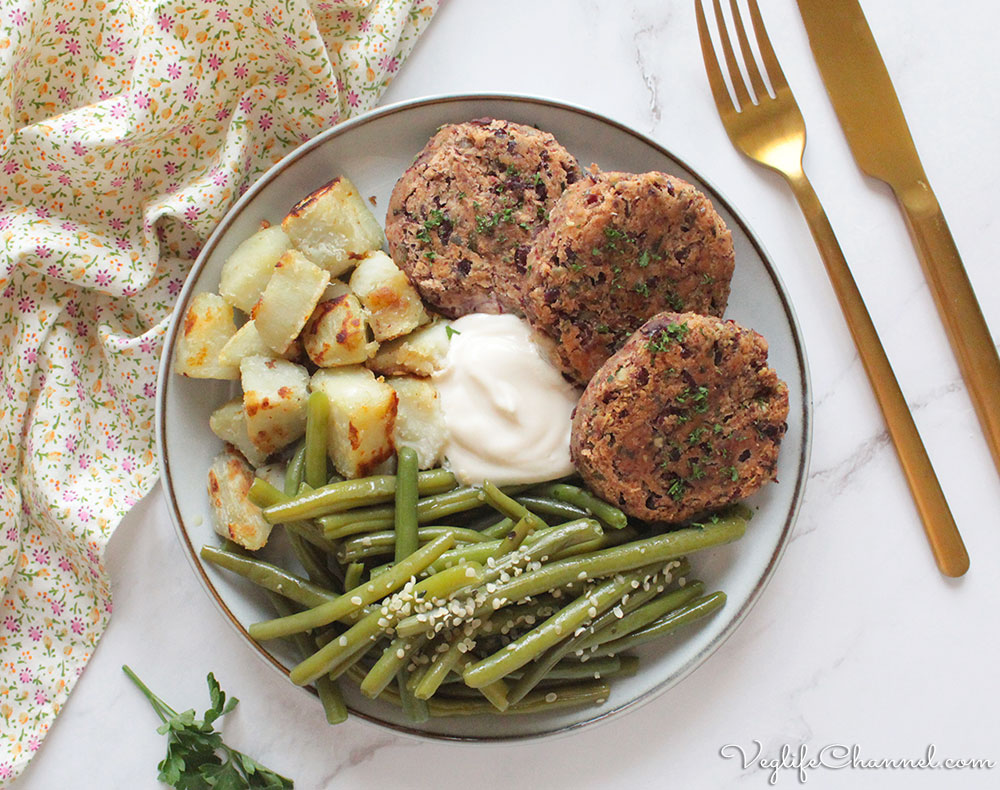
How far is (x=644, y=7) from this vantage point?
10.8 ft

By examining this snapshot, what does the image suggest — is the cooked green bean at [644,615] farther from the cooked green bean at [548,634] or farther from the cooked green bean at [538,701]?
the cooked green bean at [538,701]

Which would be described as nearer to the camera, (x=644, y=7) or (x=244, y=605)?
(x=244, y=605)

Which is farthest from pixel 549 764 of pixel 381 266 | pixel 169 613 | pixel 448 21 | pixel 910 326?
pixel 448 21

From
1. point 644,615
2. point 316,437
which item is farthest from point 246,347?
point 644,615

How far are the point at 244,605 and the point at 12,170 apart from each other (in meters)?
1.75

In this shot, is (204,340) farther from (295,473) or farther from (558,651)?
(558,651)

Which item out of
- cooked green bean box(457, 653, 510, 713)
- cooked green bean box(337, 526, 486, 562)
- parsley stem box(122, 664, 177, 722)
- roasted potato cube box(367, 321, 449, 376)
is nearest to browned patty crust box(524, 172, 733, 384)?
roasted potato cube box(367, 321, 449, 376)

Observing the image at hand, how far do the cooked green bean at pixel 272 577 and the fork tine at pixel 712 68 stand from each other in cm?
227

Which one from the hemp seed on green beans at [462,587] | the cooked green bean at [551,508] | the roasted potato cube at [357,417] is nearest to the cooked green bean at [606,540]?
the hemp seed on green beans at [462,587]

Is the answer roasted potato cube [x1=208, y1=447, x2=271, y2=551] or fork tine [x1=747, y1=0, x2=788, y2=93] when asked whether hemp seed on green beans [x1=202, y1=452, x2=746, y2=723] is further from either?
fork tine [x1=747, y1=0, x2=788, y2=93]

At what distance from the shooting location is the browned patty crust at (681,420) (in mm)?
2660

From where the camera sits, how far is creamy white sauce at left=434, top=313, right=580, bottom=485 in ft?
9.34

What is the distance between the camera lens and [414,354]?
2.85 m

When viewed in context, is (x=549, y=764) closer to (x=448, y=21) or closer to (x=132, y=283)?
(x=132, y=283)
